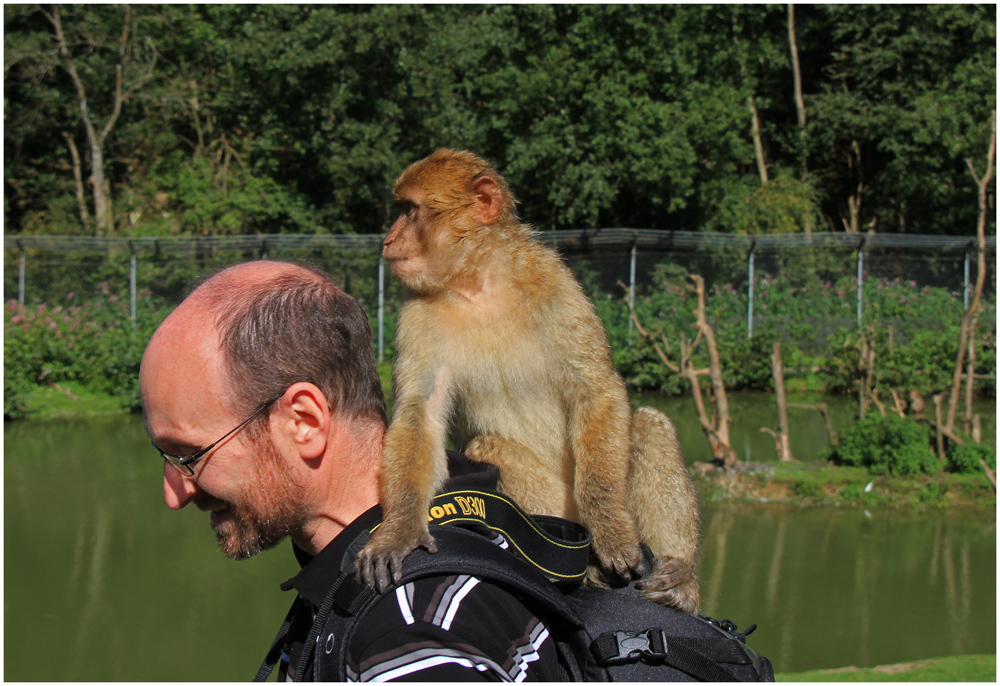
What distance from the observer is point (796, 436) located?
10.6m

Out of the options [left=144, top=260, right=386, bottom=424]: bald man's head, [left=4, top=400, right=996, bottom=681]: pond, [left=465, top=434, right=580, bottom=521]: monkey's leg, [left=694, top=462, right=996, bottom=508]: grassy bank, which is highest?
[left=144, top=260, right=386, bottom=424]: bald man's head

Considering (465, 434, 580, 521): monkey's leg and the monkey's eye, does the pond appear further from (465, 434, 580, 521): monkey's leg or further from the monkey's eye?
the monkey's eye

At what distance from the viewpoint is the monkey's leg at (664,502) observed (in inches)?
97.8

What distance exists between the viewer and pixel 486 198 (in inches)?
101

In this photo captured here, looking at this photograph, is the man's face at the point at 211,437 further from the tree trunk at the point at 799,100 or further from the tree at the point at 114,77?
the tree trunk at the point at 799,100

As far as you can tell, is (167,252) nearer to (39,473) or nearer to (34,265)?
(34,265)

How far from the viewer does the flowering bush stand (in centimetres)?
1196

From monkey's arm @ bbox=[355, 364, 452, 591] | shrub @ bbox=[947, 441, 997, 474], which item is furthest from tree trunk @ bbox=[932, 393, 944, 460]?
monkey's arm @ bbox=[355, 364, 452, 591]

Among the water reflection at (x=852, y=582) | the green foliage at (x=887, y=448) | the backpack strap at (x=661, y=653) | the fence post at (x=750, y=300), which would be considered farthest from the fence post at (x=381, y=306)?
the backpack strap at (x=661, y=653)

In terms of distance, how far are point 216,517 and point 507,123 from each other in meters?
16.0

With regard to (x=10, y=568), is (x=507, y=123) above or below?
above

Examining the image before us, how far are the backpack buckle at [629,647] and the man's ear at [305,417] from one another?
574mm

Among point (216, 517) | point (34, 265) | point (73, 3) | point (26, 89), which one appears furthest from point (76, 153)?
point (216, 517)

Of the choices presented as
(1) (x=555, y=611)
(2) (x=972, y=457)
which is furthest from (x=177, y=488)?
(2) (x=972, y=457)
